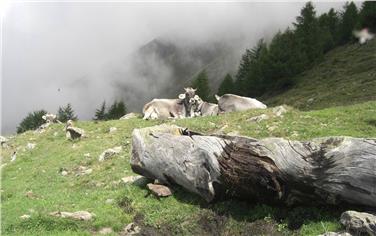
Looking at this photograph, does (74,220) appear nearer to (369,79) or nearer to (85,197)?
(85,197)

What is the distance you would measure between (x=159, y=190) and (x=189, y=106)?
16.4 m

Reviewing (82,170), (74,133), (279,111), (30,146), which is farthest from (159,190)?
(30,146)

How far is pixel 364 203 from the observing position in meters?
12.3

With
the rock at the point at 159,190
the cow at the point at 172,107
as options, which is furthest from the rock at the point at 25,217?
the cow at the point at 172,107

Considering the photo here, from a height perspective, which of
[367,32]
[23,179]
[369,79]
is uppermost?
[367,32]

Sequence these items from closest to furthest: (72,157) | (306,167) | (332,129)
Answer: (306,167) < (332,129) < (72,157)

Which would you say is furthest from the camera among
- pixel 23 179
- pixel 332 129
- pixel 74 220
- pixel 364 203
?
pixel 23 179

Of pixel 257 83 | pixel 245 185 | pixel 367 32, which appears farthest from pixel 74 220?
pixel 367 32

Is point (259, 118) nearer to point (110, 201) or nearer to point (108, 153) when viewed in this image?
point (108, 153)

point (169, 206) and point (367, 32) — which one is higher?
point (367, 32)

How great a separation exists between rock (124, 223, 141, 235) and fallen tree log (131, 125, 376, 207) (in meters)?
2.05

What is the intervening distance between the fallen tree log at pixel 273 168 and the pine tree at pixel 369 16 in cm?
7283

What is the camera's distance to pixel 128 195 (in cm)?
1628

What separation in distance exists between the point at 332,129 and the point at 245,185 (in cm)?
779
